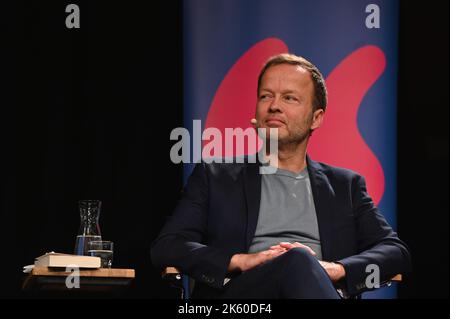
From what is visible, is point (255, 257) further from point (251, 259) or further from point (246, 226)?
point (246, 226)

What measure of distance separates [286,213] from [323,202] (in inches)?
6.5

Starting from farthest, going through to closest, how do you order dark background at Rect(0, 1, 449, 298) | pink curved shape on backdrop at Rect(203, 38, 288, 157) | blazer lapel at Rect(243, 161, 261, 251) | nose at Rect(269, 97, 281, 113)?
1. dark background at Rect(0, 1, 449, 298)
2. pink curved shape on backdrop at Rect(203, 38, 288, 157)
3. nose at Rect(269, 97, 281, 113)
4. blazer lapel at Rect(243, 161, 261, 251)

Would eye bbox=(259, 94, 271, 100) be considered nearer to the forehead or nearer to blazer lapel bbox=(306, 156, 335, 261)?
the forehead


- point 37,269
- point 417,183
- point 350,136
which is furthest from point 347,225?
point 417,183

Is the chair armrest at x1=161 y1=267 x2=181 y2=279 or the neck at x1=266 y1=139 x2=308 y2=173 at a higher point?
the neck at x1=266 y1=139 x2=308 y2=173

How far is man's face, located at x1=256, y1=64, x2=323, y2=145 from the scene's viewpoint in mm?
3297

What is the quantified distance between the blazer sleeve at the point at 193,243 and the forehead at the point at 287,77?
443mm

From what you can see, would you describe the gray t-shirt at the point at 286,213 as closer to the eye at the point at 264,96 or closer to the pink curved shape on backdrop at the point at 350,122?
the eye at the point at 264,96

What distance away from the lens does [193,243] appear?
119 inches

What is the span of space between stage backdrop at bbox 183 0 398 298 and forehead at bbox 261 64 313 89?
2.25 ft

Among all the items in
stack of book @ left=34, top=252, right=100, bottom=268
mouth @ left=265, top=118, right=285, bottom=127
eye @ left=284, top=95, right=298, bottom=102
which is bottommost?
stack of book @ left=34, top=252, right=100, bottom=268

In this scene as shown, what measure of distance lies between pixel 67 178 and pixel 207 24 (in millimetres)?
1092

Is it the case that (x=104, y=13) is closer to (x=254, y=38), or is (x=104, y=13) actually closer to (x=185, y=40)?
(x=185, y=40)

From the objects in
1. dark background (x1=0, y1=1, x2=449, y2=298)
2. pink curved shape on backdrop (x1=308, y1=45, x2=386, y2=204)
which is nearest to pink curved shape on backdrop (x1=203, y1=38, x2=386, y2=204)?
pink curved shape on backdrop (x1=308, y1=45, x2=386, y2=204)
